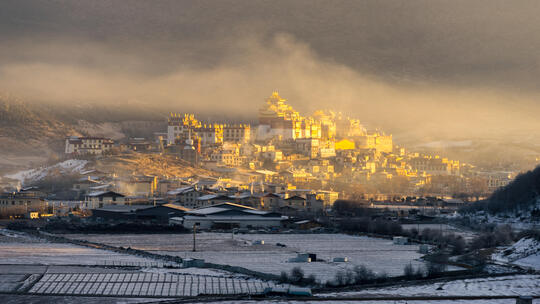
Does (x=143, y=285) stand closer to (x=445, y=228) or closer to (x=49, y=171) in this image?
(x=445, y=228)

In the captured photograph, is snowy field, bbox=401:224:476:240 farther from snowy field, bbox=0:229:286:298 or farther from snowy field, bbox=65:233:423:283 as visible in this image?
snowy field, bbox=0:229:286:298

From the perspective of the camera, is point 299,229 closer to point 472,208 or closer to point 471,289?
point 472,208

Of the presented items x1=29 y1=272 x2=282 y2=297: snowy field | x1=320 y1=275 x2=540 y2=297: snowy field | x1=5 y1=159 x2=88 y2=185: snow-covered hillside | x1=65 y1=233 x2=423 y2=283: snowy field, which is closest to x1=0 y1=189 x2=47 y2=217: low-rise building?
x1=65 y1=233 x2=423 y2=283: snowy field

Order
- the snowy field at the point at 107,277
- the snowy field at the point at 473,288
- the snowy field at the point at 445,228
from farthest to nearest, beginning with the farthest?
the snowy field at the point at 445,228 < the snowy field at the point at 473,288 < the snowy field at the point at 107,277

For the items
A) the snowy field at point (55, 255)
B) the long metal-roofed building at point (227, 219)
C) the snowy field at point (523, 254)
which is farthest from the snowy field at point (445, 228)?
the snowy field at point (55, 255)

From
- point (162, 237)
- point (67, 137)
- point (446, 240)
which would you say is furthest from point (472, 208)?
point (67, 137)

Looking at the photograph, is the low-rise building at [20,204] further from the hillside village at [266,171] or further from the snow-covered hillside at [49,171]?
the snow-covered hillside at [49,171]
